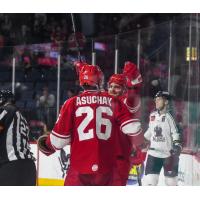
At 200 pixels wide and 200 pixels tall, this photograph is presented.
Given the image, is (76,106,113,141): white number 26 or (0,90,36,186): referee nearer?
(76,106,113,141): white number 26

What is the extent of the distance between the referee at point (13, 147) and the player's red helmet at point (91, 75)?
541 mm

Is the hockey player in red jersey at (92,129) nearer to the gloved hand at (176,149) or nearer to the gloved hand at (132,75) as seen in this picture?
the gloved hand at (132,75)

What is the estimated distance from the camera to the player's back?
21.6ft

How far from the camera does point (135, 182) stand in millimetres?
6777

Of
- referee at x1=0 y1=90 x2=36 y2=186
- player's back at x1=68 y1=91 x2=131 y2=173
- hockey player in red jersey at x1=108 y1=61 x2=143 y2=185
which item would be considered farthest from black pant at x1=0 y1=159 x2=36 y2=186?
hockey player in red jersey at x1=108 y1=61 x2=143 y2=185

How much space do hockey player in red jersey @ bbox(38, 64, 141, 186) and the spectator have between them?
0.10m

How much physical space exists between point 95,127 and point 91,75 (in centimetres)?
38

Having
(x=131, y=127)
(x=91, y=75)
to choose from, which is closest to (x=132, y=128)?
(x=131, y=127)

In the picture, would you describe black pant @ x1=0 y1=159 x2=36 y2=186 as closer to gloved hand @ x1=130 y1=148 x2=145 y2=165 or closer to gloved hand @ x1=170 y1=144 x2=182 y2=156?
gloved hand @ x1=130 y1=148 x2=145 y2=165

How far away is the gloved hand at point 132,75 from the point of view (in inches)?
264
